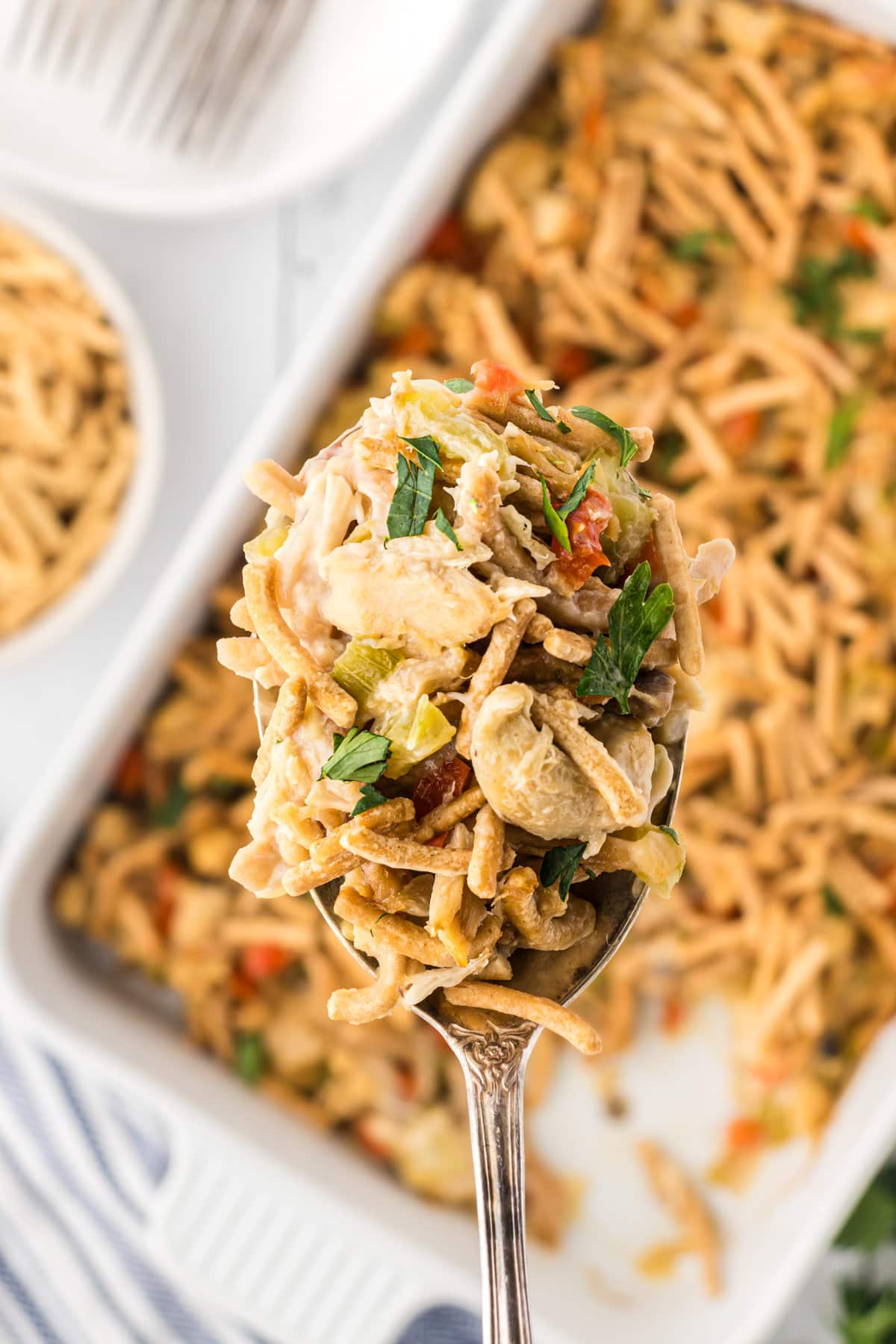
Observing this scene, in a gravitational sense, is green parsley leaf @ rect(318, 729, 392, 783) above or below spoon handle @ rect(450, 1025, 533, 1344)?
above

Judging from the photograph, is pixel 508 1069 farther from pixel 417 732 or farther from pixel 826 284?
pixel 826 284

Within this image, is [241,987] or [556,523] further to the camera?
[241,987]

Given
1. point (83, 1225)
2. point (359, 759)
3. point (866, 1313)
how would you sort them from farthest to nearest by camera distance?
1. point (83, 1225)
2. point (866, 1313)
3. point (359, 759)

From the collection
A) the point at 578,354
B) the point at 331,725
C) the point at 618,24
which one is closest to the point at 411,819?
the point at 331,725

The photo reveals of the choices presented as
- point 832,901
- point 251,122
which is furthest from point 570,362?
point 832,901

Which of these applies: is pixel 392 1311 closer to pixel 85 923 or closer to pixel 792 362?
pixel 85 923

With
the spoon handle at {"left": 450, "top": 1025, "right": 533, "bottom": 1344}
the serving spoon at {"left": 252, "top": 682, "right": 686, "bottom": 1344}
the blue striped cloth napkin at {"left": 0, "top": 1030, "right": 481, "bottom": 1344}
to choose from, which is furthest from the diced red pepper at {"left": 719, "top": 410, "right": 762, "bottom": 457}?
the blue striped cloth napkin at {"left": 0, "top": 1030, "right": 481, "bottom": 1344}

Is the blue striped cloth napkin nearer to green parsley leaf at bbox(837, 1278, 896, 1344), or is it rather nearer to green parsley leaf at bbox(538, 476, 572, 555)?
green parsley leaf at bbox(837, 1278, 896, 1344)

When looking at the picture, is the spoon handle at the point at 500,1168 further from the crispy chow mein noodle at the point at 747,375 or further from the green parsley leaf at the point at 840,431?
the green parsley leaf at the point at 840,431
